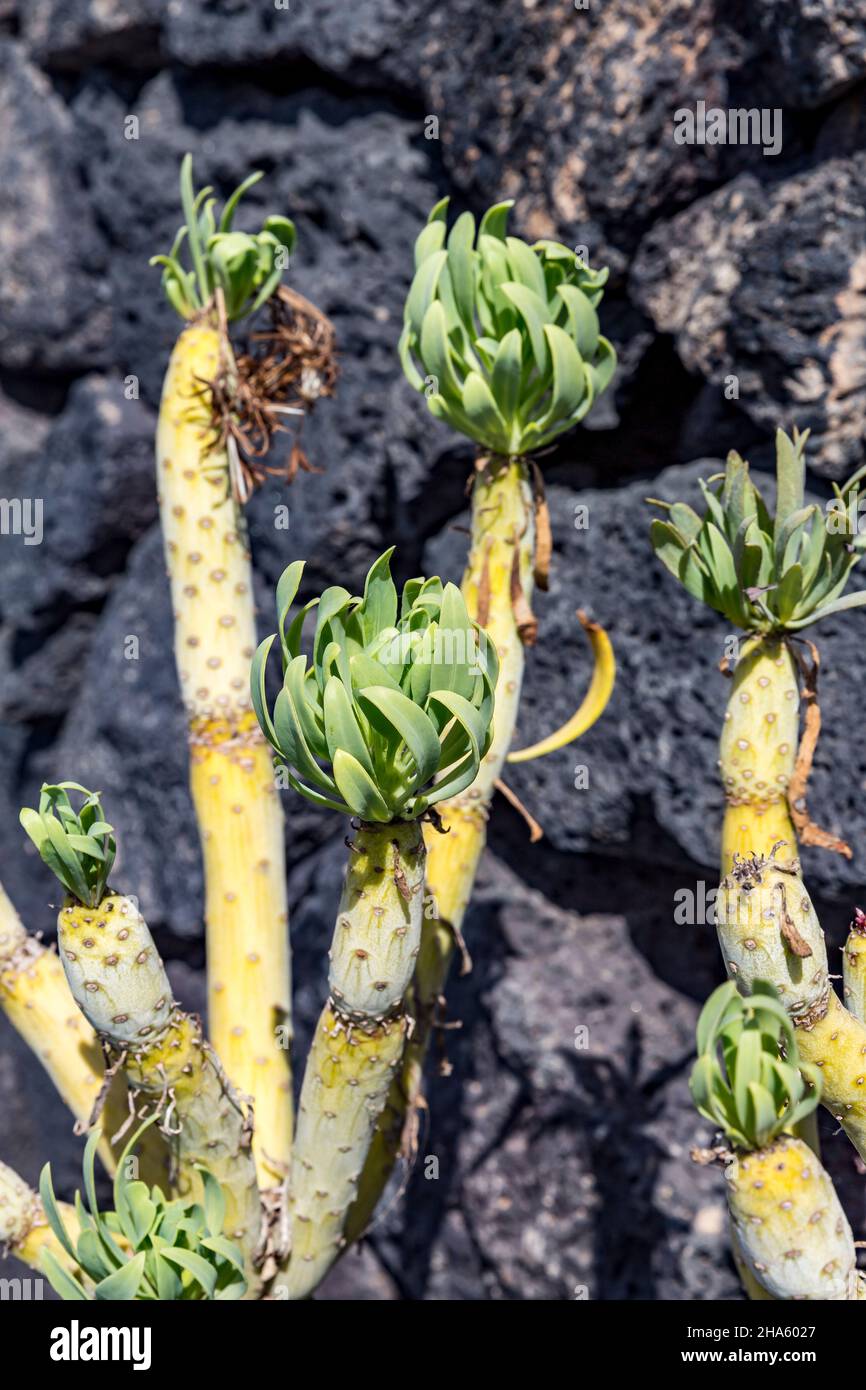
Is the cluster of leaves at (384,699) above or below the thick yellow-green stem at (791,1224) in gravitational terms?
above

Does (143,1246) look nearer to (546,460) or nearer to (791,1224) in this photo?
(791,1224)

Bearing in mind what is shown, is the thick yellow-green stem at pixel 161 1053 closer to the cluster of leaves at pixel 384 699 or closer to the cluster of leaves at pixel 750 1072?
the cluster of leaves at pixel 384 699

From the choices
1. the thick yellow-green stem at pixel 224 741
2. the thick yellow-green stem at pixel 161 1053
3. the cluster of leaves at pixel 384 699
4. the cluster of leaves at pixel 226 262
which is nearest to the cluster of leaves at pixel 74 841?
the thick yellow-green stem at pixel 161 1053

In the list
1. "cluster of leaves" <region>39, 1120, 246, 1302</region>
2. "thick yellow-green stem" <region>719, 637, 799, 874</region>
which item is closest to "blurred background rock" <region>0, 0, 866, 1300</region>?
"thick yellow-green stem" <region>719, 637, 799, 874</region>

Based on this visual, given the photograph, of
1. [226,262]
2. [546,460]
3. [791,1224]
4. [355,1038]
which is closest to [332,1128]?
[355,1038]

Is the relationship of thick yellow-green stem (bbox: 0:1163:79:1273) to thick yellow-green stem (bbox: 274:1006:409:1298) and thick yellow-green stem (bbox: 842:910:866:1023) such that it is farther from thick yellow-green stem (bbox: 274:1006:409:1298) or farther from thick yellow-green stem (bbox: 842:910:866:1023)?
thick yellow-green stem (bbox: 842:910:866:1023)
